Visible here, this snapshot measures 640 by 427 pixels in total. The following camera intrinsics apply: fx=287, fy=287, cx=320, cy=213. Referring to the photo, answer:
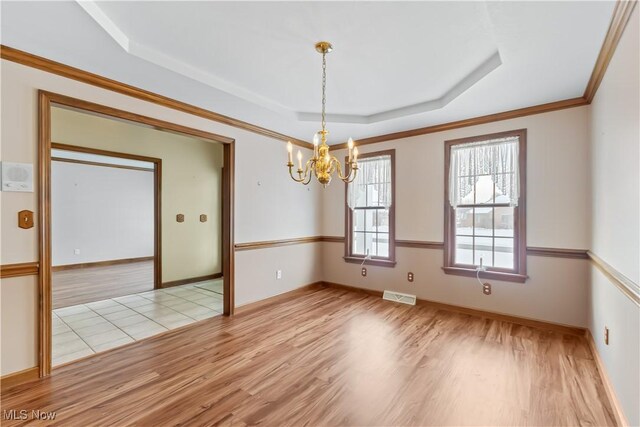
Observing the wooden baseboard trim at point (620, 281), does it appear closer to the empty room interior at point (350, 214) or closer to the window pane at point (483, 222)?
the empty room interior at point (350, 214)

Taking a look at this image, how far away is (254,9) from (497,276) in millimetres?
3763

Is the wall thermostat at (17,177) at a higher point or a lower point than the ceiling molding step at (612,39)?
lower

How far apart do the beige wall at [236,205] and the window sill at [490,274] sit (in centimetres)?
233

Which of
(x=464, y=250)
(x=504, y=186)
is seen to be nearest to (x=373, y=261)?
(x=464, y=250)

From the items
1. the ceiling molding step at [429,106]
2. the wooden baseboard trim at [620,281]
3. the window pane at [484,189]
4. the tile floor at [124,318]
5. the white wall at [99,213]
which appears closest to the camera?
the wooden baseboard trim at [620,281]

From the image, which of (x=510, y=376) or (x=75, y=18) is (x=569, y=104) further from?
(x=75, y=18)

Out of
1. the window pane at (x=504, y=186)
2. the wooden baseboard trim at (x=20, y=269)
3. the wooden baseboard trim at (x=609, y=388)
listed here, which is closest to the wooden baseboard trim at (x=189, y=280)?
the wooden baseboard trim at (x=20, y=269)

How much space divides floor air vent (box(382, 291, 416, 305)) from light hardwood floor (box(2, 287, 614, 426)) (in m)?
0.78

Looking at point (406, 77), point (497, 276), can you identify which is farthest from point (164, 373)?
point (497, 276)

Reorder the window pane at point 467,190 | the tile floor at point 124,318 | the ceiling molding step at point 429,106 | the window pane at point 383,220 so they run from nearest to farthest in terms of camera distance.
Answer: the ceiling molding step at point 429,106, the tile floor at point 124,318, the window pane at point 467,190, the window pane at point 383,220

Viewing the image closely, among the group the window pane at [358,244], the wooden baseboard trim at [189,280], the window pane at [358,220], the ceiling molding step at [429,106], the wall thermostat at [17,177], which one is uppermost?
Answer: the ceiling molding step at [429,106]

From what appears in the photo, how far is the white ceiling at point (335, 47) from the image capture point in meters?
1.86

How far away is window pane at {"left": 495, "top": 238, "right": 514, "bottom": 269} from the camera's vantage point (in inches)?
139

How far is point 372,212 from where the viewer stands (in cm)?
476
